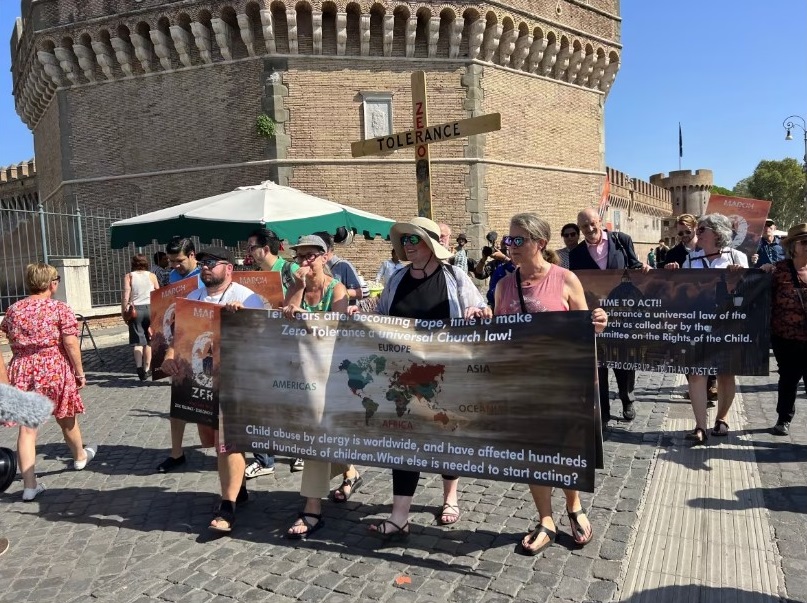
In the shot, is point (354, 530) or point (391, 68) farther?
point (391, 68)

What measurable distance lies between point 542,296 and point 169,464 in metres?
3.33

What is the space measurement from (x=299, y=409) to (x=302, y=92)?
15.8m

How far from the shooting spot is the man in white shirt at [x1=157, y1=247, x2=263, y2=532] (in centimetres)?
365

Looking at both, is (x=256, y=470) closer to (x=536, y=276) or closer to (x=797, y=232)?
(x=536, y=276)

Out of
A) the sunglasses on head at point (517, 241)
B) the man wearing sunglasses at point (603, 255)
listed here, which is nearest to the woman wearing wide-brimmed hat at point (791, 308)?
the man wearing sunglasses at point (603, 255)

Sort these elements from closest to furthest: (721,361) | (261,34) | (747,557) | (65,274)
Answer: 1. (747,557)
2. (721,361)
3. (65,274)
4. (261,34)

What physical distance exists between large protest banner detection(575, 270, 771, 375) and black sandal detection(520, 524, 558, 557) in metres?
2.26

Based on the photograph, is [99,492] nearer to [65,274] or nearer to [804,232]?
[804,232]

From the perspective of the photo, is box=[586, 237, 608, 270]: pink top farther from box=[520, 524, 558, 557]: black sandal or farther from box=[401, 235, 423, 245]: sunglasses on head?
box=[520, 524, 558, 557]: black sandal

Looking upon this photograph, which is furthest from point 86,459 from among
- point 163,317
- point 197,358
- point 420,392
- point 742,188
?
point 742,188

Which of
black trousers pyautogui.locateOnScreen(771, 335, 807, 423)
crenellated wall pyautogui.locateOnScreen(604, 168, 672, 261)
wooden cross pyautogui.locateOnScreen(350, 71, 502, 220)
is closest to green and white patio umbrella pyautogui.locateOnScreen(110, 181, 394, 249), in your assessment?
wooden cross pyautogui.locateOnScreen(350, 71, 502, 220)

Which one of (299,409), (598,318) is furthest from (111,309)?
(598,318)

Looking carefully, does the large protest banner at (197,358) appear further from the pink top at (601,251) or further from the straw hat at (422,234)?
the pink top at (601,251)

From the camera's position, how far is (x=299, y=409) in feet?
11.4
